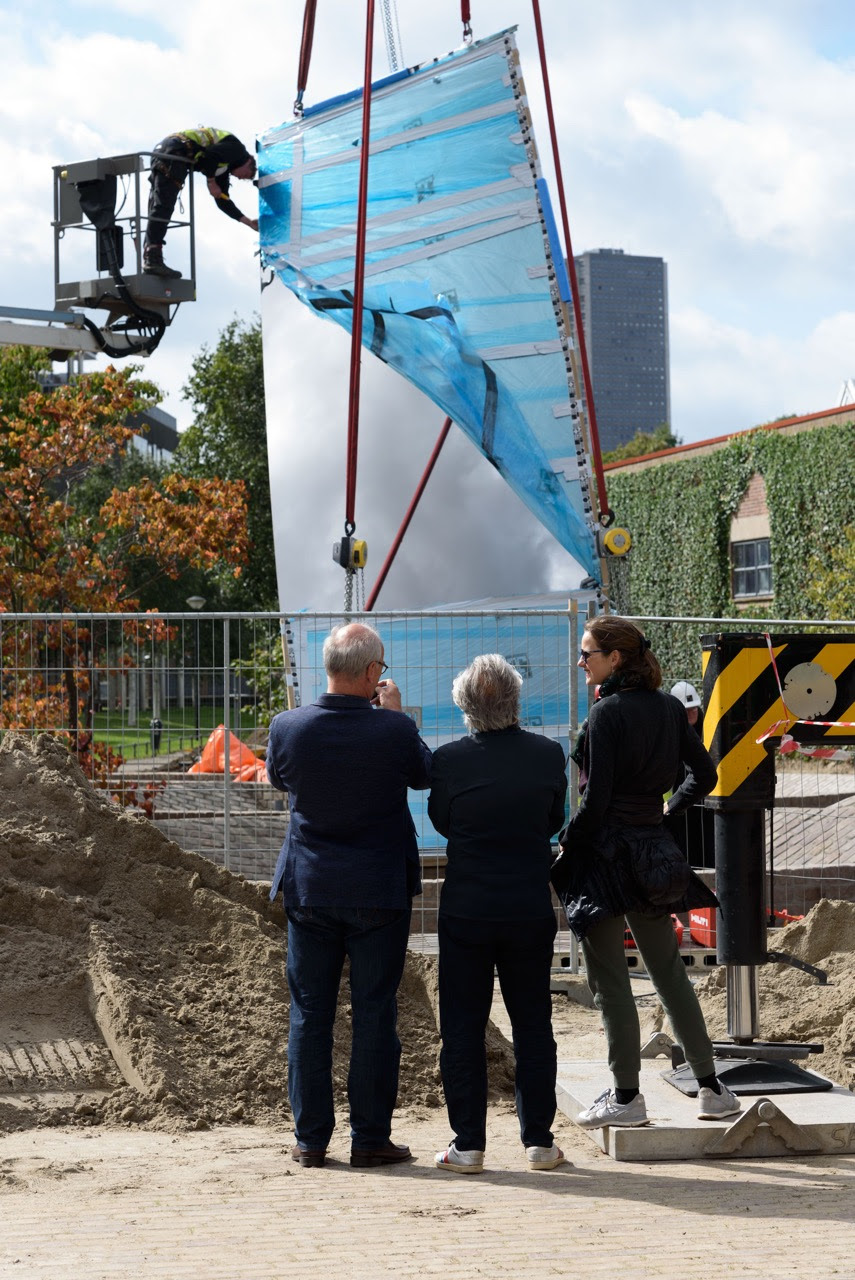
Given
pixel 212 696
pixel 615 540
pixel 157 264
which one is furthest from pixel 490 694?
pixel 615 540

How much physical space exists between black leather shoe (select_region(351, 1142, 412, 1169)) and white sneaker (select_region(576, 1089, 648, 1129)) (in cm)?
68

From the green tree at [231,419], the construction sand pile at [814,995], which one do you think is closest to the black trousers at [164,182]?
the construction sand pile at [814,995]

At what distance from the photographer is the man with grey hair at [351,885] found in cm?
520

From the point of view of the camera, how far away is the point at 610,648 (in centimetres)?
538

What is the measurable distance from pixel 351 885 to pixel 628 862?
0.94 meters

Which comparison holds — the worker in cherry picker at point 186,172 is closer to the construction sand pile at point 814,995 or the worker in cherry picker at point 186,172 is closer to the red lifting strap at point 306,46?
the red lifting strap at point 306,46

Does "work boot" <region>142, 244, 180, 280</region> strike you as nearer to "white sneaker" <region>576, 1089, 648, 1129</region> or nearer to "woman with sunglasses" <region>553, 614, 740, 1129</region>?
"woman with sunglasses" <region>553, 614, 740, 1129</region>

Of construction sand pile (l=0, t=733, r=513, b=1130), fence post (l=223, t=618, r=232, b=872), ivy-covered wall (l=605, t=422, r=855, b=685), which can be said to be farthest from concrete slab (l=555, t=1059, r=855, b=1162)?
ivy-covered wall (l=605, t=422, r=855, b=685)

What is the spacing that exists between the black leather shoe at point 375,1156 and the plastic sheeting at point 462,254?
25.8 ft

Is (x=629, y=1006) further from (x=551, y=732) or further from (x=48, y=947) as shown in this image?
(x=551, y=732)

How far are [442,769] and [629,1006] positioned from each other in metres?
1.07

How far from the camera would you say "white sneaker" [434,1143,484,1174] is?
5078 mm

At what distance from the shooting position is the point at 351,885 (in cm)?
517

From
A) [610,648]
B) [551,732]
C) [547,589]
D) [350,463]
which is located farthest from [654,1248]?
[547,589]
